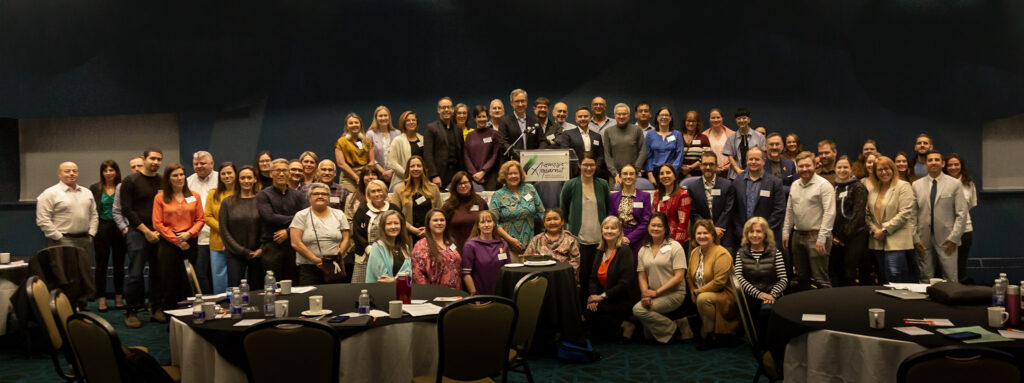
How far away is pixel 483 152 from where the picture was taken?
696cm

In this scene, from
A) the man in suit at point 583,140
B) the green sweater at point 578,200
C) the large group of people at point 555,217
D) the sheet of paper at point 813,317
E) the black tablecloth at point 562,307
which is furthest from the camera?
the man in suit at point 583,140

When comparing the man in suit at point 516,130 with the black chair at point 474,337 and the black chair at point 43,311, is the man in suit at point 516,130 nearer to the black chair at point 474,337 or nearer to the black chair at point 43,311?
the black chair at point 474,337

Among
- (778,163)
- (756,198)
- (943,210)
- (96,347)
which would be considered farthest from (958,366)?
(943,210)

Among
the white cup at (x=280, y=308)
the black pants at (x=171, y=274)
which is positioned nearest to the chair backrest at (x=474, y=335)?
Answer: the white cup at (x=280, y=308)

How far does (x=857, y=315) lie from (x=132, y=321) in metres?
6.10

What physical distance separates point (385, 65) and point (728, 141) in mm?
4958

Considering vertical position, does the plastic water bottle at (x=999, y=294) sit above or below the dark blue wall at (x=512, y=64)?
below

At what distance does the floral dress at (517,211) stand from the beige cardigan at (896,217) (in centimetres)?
326

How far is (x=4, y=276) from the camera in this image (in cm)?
545

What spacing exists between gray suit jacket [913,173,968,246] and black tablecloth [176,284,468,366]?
5152mm

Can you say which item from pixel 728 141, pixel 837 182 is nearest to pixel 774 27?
pixel 728 141

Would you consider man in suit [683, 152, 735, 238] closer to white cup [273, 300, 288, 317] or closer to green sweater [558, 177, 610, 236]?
green sweater [558, 177, 610, 236]

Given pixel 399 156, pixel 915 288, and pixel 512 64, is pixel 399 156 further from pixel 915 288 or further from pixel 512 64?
pixel 915 288

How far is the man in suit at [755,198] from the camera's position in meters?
6.39
